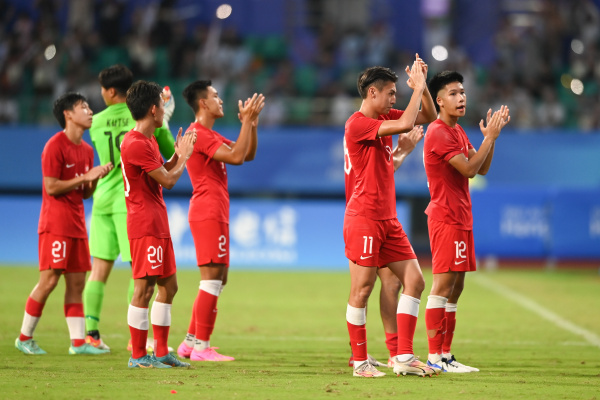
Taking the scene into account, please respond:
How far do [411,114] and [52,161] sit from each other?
10.8 feet

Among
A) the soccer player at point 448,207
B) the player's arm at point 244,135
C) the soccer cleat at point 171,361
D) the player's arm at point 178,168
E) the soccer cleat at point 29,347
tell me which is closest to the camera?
the player's arm at point 178,168

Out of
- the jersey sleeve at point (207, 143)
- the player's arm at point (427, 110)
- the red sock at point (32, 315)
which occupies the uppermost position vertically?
the player's arm at point (427, 110)

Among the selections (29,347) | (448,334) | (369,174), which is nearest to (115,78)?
(29,347)

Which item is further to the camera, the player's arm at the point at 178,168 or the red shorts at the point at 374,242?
the player's arm at the point at 178,168

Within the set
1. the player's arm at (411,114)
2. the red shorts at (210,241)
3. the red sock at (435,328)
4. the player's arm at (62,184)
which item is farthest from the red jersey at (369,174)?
the player's arm at (62,184)

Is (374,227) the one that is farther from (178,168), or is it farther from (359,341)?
(178,168)

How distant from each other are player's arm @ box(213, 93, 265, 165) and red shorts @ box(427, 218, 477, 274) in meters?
1.68

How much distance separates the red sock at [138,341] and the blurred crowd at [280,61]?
482 inches

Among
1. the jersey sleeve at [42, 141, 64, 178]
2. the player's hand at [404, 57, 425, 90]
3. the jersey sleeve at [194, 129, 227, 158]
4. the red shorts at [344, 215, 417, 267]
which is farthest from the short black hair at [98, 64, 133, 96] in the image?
the player's hand at [404, 57, 425, 90]

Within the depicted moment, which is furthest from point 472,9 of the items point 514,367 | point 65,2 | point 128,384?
point 128,384

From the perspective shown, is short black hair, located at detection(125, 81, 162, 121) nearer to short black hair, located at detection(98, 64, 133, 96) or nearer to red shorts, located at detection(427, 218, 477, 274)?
short black hair, located at detection(98, 64, 133, 96)

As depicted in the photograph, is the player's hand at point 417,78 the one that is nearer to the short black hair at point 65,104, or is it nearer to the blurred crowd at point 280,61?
the short black hair at point 65,104

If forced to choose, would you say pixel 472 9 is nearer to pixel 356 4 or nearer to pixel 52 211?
pixel 356 4

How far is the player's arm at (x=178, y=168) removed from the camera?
21.9 feet
